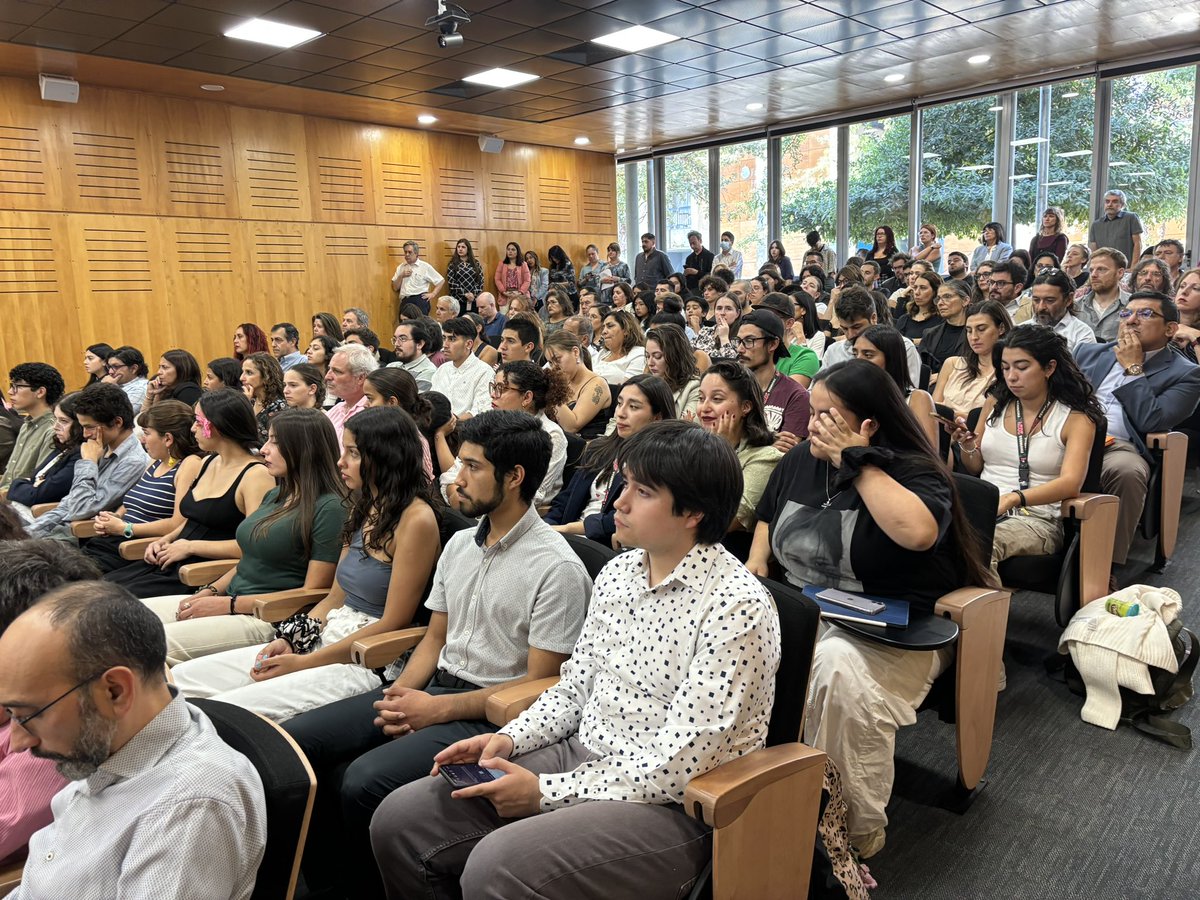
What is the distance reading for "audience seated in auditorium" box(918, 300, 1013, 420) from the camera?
4.15m

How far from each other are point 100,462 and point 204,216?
7072 mm

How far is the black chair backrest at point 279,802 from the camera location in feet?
4.33

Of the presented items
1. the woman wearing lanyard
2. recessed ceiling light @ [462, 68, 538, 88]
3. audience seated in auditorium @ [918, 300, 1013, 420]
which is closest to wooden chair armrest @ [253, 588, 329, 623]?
the woman wearing lanyard

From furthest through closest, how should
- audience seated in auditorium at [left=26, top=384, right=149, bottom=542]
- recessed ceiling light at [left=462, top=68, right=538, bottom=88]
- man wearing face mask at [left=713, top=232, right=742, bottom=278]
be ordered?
man wearing face mask at [left=713, top=232, right=742, bottom=278]
recessed ceiling light at [left=462, top=68, right=538, bottom=88]
audience seated in auditorium at [left=26, top=384, right=149, bottom=542]

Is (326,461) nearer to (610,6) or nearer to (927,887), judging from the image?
(927,887)

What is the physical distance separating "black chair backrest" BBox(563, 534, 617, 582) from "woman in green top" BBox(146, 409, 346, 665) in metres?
0.92

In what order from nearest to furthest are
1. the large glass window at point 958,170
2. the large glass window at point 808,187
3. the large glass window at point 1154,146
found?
1. the large glass window at point 1154,146
2. the large glass window at point 958,170
3. the large glass window at point 808,187

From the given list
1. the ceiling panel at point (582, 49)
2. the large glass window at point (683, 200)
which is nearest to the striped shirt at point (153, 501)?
the ceiling panel at point (582, 49)

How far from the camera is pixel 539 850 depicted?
147 centimetres

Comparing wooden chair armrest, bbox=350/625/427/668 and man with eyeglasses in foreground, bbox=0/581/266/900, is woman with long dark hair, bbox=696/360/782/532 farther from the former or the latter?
man with eyeglasses in foreground, bbox=0/581/266/900

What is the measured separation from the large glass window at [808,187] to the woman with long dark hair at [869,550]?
33.9 ft

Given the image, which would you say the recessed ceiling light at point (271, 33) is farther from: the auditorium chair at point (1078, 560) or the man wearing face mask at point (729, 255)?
the auditorium chair at point (1078, 560)

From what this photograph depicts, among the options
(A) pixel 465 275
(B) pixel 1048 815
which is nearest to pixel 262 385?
(B) pixel 1048 815

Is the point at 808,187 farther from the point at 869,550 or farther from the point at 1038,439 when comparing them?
the point at 869,550
